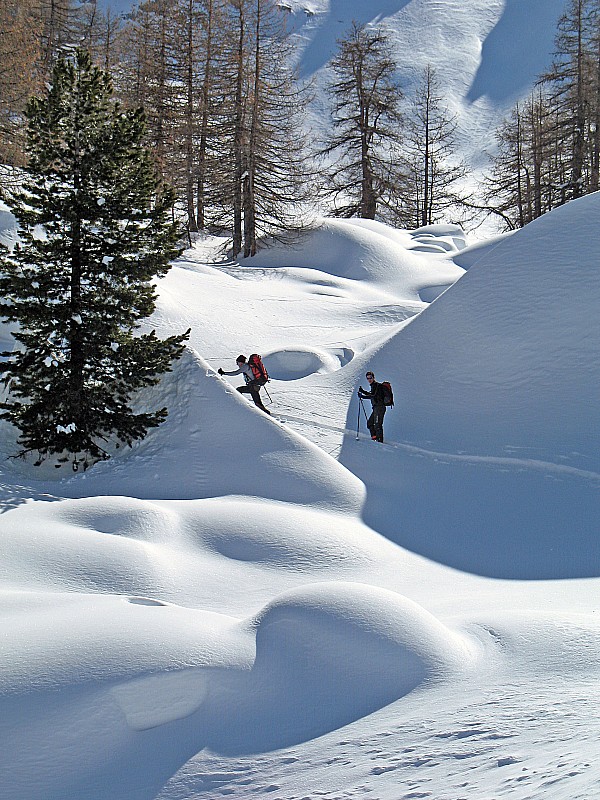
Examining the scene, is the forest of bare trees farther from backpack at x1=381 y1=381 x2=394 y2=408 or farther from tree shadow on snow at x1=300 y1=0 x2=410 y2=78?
tree shadow on snow at x1=300 y1=0 x2=410 y2=78

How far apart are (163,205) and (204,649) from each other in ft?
27.4

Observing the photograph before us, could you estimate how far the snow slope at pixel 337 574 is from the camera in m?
4.65

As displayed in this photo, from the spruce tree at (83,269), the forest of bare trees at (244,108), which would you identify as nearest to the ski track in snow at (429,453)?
the spruce tree at (83,269)

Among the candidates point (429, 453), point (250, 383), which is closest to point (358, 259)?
point (250, 383)

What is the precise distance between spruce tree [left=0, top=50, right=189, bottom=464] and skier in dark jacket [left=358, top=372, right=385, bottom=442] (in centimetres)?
423

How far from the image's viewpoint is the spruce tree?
1191 cm

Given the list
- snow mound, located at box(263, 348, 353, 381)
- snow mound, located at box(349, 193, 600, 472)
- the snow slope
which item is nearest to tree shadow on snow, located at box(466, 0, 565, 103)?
snow mound, located at box(349, 193, 600, 472)

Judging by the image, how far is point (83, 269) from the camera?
40.8 ft

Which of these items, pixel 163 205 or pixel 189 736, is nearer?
pixel 189 736

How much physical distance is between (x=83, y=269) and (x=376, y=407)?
20.6 ft

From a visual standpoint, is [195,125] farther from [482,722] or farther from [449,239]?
[482,722]

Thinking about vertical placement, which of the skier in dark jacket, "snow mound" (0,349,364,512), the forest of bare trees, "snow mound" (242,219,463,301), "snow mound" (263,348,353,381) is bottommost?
"snow mound" (0,349,364,512)

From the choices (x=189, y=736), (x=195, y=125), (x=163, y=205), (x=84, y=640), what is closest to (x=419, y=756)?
(x=189, y=736)

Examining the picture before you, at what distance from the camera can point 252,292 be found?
84.1ft
